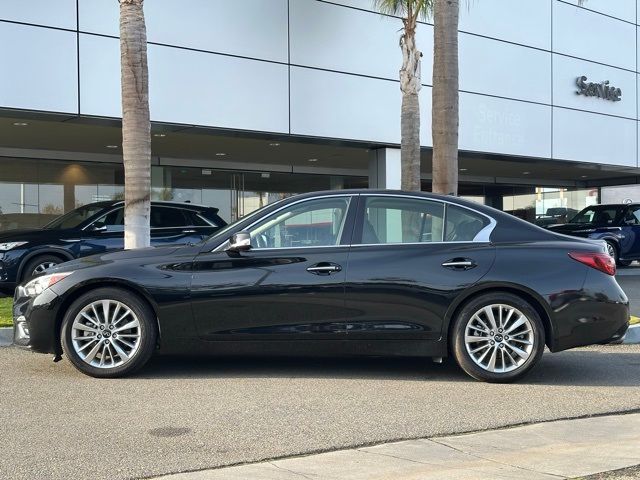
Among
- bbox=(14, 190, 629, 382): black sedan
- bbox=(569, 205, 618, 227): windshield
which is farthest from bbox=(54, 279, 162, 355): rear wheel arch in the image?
bbox=(569, 205, 618, 227): windshield

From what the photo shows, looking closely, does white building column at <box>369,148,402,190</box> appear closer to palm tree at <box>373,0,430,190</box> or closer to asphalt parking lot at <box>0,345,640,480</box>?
palm tree at <box>373,0,430,190</box>

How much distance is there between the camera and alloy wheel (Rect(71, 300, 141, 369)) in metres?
6.03

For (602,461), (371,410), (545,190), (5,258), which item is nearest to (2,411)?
(371,410)

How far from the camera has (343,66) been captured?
1489 centimetres

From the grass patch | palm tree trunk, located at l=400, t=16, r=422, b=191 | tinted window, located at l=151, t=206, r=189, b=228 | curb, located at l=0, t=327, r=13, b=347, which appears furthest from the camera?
palm tree trunk, located at l=400, t=16, r=422, b=191

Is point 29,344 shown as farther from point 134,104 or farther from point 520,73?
point 520,73

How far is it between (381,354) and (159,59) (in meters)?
8.48

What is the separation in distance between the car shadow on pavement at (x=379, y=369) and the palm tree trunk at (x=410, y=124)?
5.64 m

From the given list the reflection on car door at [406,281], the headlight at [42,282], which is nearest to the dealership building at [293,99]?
the headlight at [42,282]

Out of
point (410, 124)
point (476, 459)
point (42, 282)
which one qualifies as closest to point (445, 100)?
point (410, 124)

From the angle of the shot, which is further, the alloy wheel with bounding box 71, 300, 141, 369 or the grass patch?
the grass patch

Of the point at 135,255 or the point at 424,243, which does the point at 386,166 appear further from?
the point at 135,255

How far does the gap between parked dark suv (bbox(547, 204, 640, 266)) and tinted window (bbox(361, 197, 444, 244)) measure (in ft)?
41.6

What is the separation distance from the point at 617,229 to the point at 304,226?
46.2 feet
